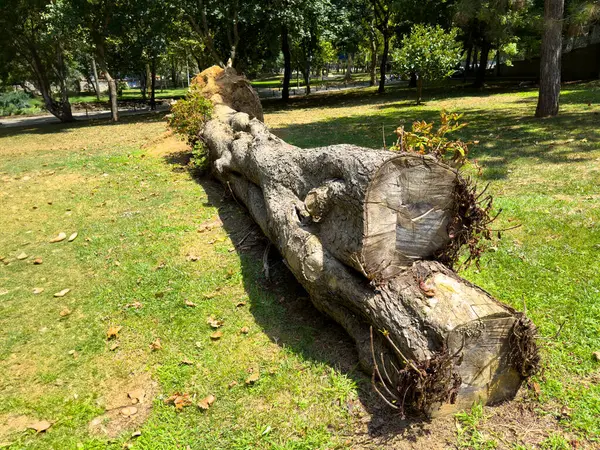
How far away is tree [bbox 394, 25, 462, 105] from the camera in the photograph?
15.0 meters

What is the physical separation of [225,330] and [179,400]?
800 mm

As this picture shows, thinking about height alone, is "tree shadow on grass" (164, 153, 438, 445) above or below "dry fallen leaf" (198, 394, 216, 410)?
above

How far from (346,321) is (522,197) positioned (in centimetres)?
378

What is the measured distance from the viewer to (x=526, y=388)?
2760 mm

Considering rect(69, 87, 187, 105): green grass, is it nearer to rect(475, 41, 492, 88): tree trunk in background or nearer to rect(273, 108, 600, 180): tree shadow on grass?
rect(475, 41, 492, 88): tree trunk in background

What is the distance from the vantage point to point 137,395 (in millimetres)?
3021

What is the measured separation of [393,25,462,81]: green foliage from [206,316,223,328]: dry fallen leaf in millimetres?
14418

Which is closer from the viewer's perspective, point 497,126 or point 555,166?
point 555,166

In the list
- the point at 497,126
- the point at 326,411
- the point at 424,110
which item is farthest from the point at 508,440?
the point at 424,110

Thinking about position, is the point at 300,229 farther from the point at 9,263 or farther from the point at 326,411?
the point at 9,263

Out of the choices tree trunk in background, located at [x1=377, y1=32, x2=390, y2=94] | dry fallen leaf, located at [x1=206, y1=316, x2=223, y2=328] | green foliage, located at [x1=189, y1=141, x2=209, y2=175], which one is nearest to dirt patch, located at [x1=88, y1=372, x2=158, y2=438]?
dry fallen leaf, located at [x1=206, y1=316, x2=223, y2=328]

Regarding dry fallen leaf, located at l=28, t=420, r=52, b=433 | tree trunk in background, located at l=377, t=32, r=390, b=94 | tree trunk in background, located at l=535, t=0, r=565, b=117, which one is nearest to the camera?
dry fallen leaf, located at l=28, t=420, r=52, b=433

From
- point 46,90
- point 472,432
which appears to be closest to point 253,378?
point 472,432

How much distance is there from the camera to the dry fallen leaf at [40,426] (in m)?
2.78
